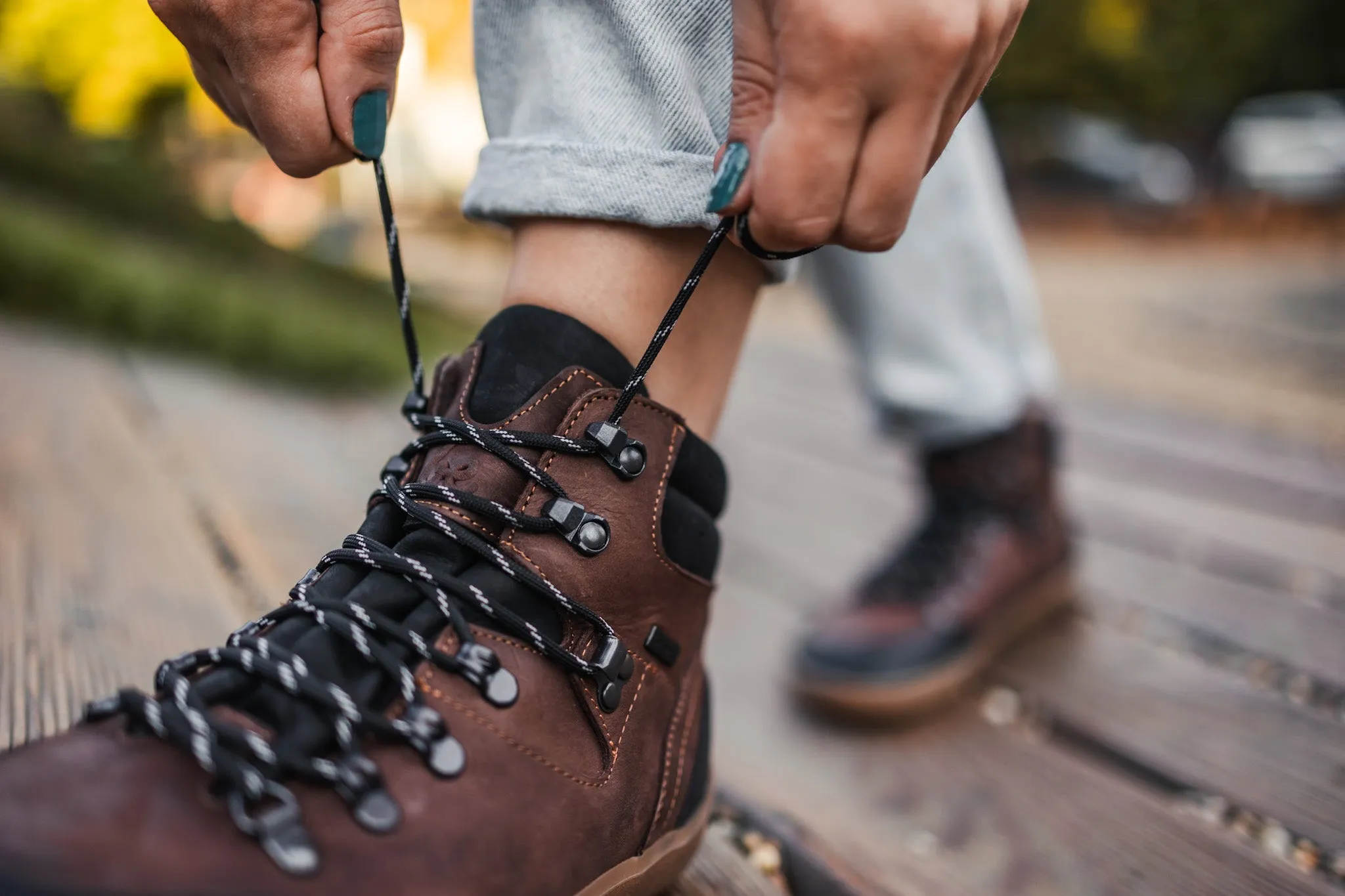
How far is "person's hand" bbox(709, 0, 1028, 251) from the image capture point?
487 millimetres

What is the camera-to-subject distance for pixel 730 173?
1.77 feet

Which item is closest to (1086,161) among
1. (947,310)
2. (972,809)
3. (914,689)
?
(947,310)

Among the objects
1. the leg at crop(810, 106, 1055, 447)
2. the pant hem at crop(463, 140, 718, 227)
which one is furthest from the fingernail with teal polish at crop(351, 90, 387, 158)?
the leg at crop(810, 106, 1055, 447)

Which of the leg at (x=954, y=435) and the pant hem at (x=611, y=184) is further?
the leg at (x=954, y=435)

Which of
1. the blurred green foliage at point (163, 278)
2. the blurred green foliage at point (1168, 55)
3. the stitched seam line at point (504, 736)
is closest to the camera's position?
the stitched seam line at point (504, 736)

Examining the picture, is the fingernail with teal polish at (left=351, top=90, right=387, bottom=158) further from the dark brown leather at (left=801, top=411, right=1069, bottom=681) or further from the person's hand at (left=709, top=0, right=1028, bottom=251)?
the dark brown leather at (left=801, top=411, right=1069, bottom=681)

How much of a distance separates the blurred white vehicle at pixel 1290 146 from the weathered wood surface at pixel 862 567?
40.9ft

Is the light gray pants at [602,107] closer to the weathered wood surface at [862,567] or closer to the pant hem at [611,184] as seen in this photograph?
the pant hem at [611,184]

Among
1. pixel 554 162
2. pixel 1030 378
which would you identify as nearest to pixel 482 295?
pixel 1030 378

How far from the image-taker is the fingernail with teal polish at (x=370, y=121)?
2.22 feet

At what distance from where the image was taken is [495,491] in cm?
62

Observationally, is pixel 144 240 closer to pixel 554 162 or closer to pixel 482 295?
pixel 482 295

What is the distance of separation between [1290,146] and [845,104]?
15564mm

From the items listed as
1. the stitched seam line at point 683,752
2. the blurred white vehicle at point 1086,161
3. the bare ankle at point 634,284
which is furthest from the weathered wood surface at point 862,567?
the blurred white vehicle at point 1086,161
